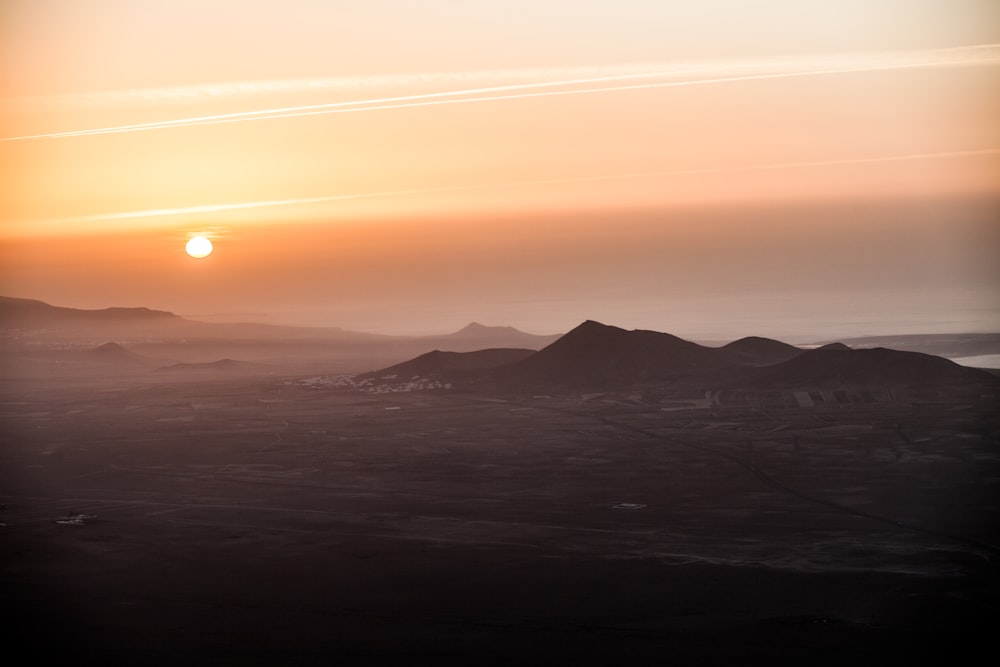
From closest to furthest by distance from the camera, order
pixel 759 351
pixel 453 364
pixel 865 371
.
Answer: pixel 865 371, pixel 759 351, pixel 453 364

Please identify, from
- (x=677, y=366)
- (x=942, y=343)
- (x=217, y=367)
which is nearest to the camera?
(x=677, y=366)

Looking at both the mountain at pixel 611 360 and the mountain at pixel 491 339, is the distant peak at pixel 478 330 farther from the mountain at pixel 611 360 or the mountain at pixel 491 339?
the mountain at pixel 611 360

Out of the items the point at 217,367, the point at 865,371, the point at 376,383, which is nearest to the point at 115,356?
the point at 217,367

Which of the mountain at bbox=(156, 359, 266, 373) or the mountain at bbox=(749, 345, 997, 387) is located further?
the mountain at bbox=(156, 359, 266, 373)

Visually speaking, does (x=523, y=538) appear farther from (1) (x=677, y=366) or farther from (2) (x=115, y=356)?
(2) (x=115, y=356)

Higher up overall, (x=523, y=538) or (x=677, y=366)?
(x=677, y=366)

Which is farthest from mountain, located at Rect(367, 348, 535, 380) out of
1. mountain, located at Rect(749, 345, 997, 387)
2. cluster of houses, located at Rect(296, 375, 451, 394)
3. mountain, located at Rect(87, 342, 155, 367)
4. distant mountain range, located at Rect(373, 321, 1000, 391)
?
mountain, located at Rect(87, 342, 155, 367)

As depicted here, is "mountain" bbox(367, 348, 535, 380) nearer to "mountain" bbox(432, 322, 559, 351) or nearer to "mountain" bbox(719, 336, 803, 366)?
"mountain" bbox(719, 336, 803, 366)
